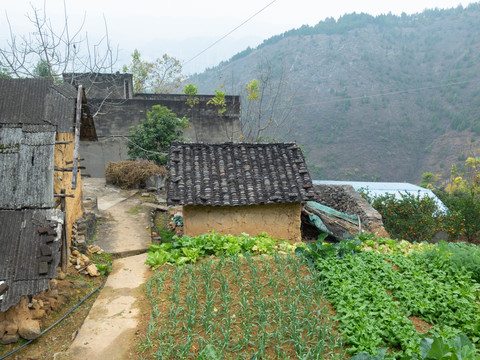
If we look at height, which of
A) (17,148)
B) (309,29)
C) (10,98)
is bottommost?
(17,148)

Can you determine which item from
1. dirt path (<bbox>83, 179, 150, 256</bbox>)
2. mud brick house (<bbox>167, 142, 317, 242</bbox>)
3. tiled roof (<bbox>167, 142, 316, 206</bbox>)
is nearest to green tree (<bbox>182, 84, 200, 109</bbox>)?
→ dirt path (<bbox>83, 179, 150, 256</bbox>)

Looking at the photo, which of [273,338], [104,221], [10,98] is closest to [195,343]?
[273,338]

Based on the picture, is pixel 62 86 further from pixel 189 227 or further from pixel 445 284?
pixel 445 284

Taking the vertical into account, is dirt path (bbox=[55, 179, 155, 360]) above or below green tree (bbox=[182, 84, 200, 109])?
below

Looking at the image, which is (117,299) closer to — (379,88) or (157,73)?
(157,73)

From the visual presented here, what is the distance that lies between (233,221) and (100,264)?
3133 mm

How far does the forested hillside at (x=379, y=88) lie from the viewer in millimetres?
42000

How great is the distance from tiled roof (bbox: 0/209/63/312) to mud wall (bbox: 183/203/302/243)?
342 cm

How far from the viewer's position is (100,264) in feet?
27.9

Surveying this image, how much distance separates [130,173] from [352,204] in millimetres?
8967

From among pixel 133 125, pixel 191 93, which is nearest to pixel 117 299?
pixel 191 93

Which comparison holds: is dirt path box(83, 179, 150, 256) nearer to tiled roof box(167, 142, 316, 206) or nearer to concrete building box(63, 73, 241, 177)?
tiled roof box(167, 142, 316, 206)

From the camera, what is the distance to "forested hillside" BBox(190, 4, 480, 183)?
138ft

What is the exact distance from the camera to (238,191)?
8.78 meters
